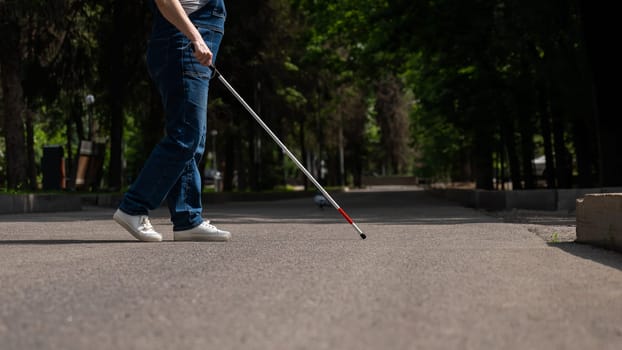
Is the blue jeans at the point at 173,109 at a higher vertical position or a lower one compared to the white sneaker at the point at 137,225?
higher

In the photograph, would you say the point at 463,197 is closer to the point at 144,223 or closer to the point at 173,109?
the point at 144,223

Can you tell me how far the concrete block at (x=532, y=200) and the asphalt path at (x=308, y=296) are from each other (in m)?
8.73

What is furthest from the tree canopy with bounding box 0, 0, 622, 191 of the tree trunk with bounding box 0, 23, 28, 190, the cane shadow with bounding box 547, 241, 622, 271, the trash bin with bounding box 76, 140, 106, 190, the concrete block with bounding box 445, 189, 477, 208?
the cane shadow with bounding box 547, 241, 622, 271

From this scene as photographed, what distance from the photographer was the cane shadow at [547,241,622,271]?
5023mm

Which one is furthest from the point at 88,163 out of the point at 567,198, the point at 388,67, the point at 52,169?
the point at 567,198

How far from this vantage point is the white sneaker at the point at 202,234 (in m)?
6.28

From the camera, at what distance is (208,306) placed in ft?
10.8

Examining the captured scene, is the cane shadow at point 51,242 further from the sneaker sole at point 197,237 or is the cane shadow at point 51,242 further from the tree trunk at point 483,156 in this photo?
the tree trunk at point 483,156

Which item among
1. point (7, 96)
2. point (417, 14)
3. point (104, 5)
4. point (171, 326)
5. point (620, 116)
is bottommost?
point (171, 326)

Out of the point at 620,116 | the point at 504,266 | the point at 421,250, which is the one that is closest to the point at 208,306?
the point at 504,266

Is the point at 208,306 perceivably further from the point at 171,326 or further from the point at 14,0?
the point at 14,0

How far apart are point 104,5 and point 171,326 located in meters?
21.2

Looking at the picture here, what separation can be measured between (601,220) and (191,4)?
3.44 meters

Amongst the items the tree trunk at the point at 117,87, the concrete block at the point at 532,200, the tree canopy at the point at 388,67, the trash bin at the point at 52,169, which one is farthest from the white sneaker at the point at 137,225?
the trash bin at the point at 52,169
